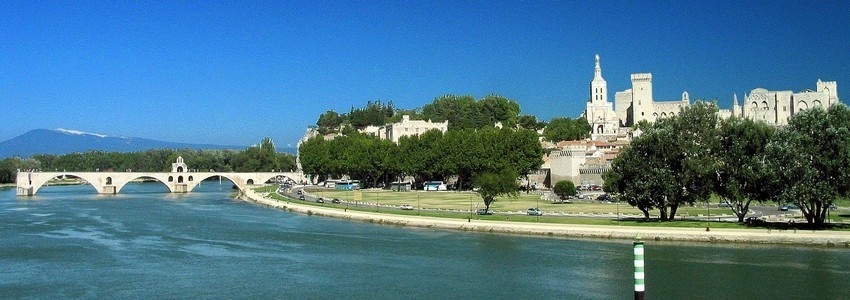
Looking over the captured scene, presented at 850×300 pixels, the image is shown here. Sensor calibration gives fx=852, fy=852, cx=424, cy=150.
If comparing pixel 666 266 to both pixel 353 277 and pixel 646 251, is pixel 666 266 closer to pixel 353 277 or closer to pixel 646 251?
pixel 646 251

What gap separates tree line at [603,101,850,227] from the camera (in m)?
29.1

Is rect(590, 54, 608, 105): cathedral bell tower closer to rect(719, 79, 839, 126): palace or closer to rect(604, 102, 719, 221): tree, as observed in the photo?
rect(719, 79, 839, 126): palace

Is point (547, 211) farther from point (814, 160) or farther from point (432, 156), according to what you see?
point (432, 156)

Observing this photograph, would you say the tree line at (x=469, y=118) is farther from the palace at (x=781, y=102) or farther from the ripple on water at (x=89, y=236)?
the ripple on water at (x=89, y=236)

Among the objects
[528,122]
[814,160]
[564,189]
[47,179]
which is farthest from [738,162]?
[528,122]

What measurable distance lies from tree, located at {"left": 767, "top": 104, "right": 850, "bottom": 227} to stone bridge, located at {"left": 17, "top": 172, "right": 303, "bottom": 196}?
6136 cm

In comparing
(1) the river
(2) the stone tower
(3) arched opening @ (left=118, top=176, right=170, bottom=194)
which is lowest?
(1) the river

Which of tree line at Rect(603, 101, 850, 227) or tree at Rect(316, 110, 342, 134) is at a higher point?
tree at Rect(316, 110, 342, 134)

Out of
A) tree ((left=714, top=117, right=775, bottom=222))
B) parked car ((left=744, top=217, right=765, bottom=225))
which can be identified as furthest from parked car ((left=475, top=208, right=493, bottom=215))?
parked car ((left=744, top=217, right=765, bottom=225))

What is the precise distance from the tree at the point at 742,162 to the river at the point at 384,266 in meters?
3.29

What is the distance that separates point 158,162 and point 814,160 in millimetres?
111362

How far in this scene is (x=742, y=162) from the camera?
31984 millimetres

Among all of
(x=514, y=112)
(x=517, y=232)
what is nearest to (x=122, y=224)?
(x=517, y=232)

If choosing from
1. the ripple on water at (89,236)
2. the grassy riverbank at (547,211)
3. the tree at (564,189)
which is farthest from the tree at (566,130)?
the ripple on water at (89,236)
